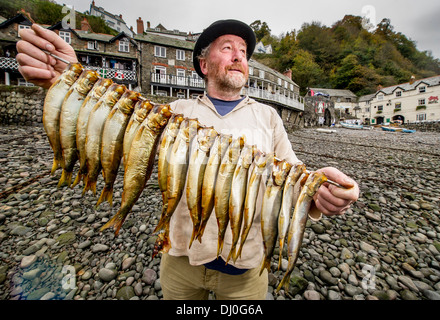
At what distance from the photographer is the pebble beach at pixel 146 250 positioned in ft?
11.5

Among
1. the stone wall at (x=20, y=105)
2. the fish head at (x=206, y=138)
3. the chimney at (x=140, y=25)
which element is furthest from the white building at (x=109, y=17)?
the fish head at (x=206, y=138)

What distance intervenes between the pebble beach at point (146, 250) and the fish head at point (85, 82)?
298 centimetres

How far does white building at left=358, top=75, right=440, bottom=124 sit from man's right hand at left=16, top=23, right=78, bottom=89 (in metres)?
71.3

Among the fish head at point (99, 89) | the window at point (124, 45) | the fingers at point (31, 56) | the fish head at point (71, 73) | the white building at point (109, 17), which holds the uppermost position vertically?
the white building at point (109, 17)

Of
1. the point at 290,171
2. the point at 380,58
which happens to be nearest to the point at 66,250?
the point at 290,171

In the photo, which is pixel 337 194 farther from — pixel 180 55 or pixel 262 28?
pixel 262 28

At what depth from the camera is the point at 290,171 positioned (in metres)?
1.56

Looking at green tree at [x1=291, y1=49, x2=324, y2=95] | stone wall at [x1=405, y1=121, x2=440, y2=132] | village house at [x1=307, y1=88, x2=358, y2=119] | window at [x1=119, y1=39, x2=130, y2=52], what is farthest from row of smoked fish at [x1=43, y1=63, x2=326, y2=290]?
village house at [x1=307, y1=88, x2=358, y2=119]

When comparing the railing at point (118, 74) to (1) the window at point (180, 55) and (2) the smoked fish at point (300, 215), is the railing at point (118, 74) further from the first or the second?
(2) the smoked fish at point (300, 215)

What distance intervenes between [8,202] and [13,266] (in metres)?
2.99

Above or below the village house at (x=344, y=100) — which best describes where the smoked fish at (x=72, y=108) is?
below

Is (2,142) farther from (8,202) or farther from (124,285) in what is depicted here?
(124,285)

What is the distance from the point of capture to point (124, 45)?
32.2 metres
